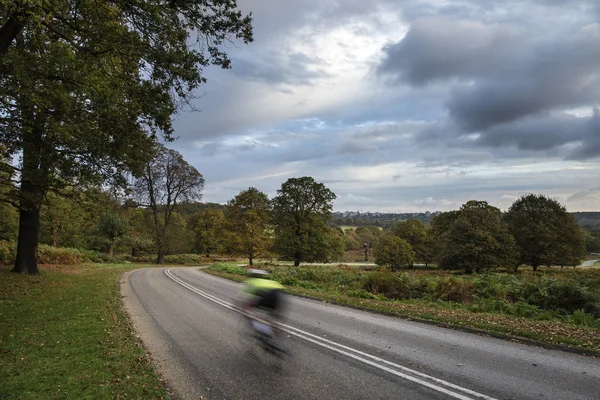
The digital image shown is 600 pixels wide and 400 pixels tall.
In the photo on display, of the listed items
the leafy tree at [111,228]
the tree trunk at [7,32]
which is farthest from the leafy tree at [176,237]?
the tree trunk at [7,32]

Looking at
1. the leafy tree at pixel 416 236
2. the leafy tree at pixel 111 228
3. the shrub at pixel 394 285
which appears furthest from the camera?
the leafy tree at pixel 416 236

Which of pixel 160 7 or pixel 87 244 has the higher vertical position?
pixel 160 7

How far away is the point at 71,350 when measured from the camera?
290 inches

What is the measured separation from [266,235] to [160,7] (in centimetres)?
3583

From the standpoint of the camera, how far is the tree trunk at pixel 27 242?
19.4 meters

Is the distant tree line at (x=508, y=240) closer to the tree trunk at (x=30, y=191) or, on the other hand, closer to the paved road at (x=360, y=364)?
the paved road at (x=360, y=364)

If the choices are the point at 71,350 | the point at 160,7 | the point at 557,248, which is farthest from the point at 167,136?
the point at 557,248

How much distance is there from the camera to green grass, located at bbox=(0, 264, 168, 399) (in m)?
5.43

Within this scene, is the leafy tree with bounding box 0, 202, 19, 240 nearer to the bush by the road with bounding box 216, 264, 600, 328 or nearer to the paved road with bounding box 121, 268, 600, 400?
the bush by the road with bounding box 216, 264, 600, 328

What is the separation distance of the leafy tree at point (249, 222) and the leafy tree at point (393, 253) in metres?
20.2

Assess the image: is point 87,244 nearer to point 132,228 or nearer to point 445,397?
point 132,228

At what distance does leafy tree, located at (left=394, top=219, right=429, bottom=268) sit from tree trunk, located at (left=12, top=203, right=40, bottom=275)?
5463 centimetres

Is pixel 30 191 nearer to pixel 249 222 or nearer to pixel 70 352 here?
pixel 70 352

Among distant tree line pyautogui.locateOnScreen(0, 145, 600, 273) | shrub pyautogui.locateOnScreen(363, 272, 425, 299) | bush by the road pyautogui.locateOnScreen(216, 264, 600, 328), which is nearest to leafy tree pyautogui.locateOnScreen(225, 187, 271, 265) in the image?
distant tree line pyautogui.locateOnScreen(0, 145, 600, 273)
